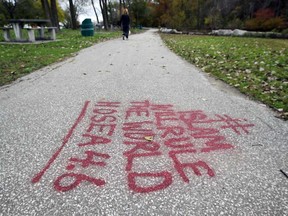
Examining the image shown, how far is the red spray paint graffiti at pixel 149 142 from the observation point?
186 centimetres

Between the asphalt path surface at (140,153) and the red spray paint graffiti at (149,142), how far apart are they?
0.03ft

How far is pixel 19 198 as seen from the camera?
165 cm

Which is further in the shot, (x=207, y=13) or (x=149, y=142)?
(x=207, y=13)

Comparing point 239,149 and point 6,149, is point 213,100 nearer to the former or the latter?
point 239,149

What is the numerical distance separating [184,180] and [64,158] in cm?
108

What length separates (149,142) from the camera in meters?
2.37

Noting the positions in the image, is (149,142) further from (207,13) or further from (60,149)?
(207,13)

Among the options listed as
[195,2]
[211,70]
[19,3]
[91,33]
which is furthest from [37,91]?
[19,3]

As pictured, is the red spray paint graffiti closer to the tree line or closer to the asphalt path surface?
the asphalt path surface

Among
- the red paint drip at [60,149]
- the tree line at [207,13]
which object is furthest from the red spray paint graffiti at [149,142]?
the tree line at [207,13]

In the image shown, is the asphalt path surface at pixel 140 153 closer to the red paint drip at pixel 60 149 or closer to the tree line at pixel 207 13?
the red paint drip at pixel 60 149

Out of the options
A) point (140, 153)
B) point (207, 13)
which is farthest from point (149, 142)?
point (207, 13)

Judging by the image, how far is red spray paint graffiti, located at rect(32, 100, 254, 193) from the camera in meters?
1.86

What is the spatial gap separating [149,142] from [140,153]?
224mm
